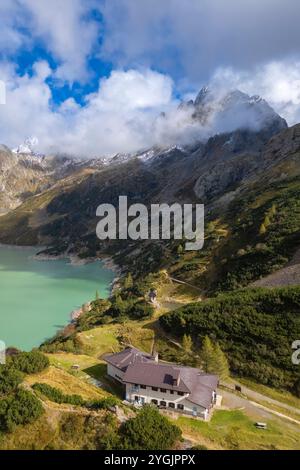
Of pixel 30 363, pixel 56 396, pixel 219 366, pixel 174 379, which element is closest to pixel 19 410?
pixel 56 396

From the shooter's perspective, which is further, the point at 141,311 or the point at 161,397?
the point at 141,311

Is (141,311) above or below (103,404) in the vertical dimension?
above

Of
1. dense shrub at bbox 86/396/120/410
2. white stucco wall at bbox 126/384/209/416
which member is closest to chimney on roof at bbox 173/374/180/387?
white stucco wall at bbox 126/384/209/416

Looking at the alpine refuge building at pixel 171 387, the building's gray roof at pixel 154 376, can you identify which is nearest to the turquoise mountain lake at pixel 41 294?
the building's gray roof at pixel 154 376

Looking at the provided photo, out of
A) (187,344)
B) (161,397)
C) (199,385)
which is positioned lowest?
(161,397)

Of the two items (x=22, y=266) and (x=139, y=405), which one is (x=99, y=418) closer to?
(x=139, y=405)

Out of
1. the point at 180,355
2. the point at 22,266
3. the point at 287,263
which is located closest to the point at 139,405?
Answer: the point at 180,355

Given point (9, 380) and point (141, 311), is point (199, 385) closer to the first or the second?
point (9, 380)
